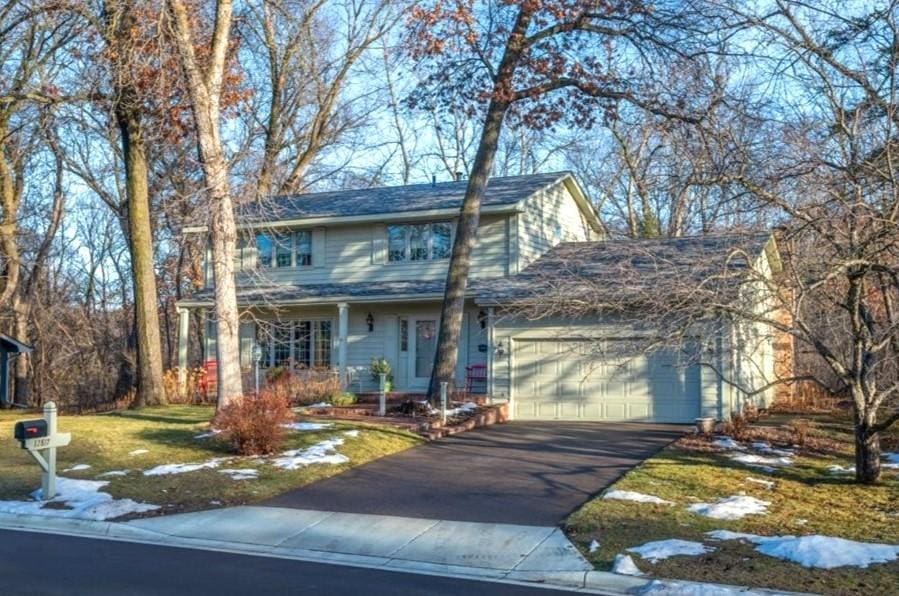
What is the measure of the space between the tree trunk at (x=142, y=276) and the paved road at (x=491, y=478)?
9.78 meters

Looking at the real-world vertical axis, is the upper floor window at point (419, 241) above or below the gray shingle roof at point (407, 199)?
below

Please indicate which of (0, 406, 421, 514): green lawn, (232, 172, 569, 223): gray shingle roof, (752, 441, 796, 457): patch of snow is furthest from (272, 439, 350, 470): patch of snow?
(232, 172, 569, 223): gray shingle roof

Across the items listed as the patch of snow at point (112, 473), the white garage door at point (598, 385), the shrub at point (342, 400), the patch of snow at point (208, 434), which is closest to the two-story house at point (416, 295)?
the white garage door at point (598, 385)

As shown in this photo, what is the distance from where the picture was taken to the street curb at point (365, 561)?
26.5 feet

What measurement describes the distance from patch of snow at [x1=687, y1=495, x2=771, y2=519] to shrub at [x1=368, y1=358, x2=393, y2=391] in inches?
496

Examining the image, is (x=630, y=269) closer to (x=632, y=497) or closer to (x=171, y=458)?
(x=632, y=497)

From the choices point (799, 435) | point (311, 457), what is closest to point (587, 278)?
point (799, 435)

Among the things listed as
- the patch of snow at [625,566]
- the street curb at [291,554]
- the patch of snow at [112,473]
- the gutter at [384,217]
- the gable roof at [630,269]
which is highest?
the gutter at [384,217]

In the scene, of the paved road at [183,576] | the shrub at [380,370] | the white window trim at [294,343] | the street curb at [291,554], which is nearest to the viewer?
the paved road at [183,576]

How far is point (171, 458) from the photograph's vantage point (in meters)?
14.8

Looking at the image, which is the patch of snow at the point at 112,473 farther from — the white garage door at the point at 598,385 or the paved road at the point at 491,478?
the white garage door at the point at 598,385

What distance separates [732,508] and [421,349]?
15.1 metres

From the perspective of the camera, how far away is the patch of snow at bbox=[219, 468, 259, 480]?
13.2 meters

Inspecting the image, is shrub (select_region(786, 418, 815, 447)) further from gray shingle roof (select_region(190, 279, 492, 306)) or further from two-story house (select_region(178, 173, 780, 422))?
gray shingle roof (select_region(190, 279, 492, 306))
